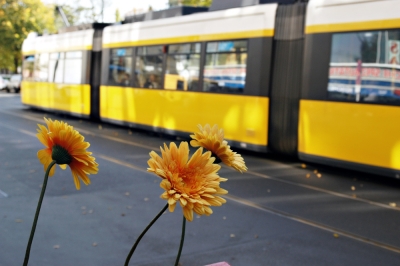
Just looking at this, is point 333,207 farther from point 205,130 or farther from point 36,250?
point 205,130

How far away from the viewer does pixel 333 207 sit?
792cm

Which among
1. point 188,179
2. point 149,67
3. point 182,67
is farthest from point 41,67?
point 188,179

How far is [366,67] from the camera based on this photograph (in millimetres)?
9711

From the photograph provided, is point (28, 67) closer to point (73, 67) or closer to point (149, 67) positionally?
point (73, 67)

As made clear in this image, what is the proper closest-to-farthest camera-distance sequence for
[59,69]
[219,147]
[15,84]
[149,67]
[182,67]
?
[219,147] < [182,67] < [149,67] < [59,69] < [15,84]

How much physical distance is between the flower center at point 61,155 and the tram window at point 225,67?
1048 cm

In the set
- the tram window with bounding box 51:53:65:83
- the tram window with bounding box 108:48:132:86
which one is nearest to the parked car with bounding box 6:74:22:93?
the tram window with bounding box 51:53:65:83

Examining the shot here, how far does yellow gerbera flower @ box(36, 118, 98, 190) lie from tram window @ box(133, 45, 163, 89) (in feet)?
43.8

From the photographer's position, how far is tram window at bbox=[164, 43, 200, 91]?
45.4 feet

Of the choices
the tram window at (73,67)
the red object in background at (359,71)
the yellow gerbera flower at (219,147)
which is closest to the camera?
the yellow gerbera flower at (219,147)

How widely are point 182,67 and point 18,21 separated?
43963 mm

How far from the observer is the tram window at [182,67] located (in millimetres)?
13844

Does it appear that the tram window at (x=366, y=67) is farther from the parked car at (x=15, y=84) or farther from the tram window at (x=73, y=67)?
the parked car at (x=15, y=84)

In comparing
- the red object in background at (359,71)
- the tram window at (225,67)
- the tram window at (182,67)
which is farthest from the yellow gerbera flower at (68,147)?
the tram window at (182,67)
